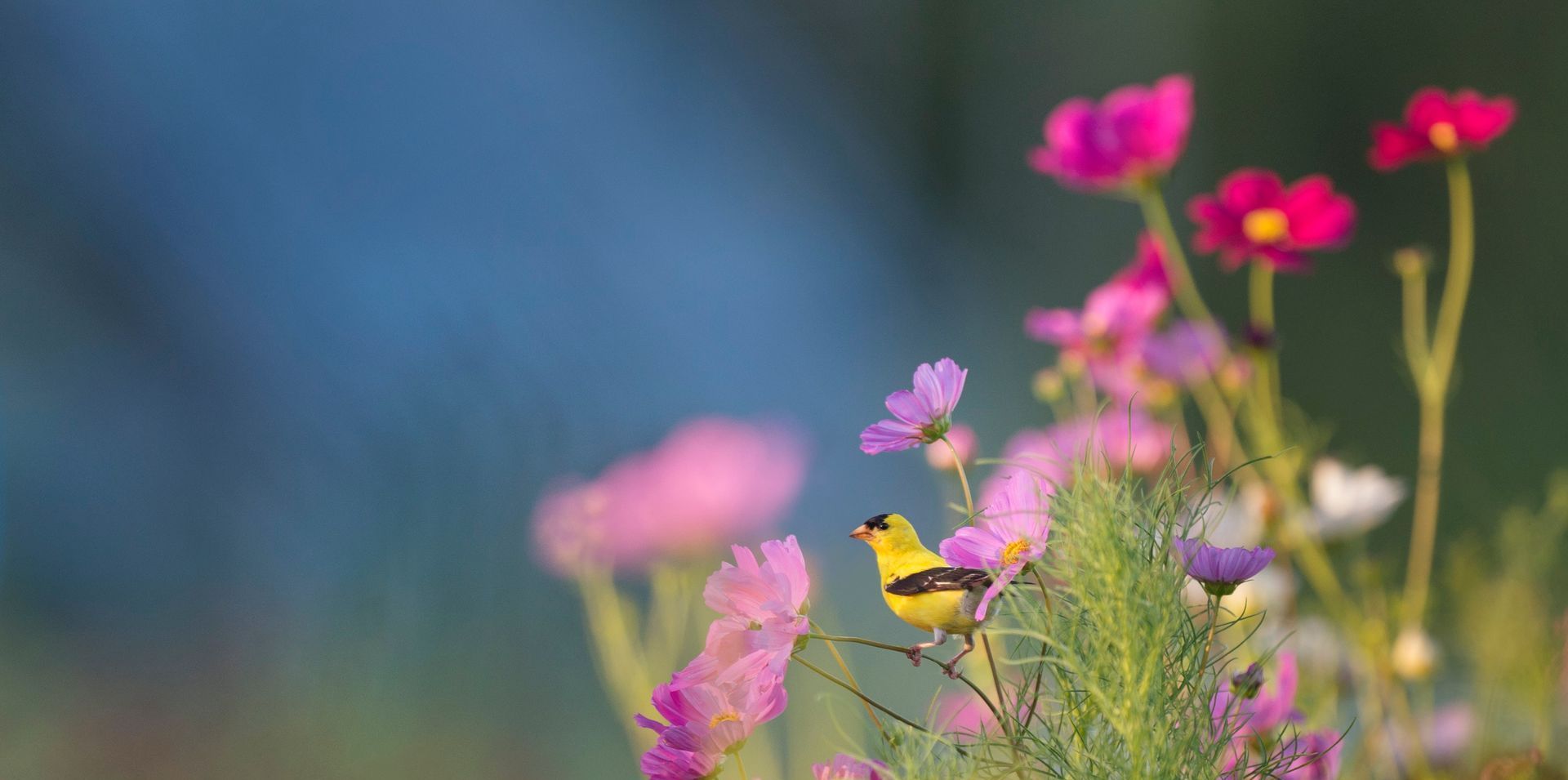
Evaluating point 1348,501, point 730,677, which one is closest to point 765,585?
point 730,677

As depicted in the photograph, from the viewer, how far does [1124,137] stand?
1.95 ft

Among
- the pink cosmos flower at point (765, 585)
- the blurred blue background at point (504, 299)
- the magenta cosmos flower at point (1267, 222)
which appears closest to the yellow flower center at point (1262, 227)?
the magenta cosmos flower at point (1267, 222)

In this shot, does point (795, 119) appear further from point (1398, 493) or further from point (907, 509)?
point (1398, 493)

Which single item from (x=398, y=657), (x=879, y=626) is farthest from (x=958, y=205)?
(x=398, y=657)

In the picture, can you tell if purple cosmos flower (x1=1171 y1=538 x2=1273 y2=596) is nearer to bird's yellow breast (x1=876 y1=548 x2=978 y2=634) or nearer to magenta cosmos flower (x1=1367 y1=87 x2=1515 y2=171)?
bird's yellow breast (x1=876 y1=548 x2=978 y2=634)

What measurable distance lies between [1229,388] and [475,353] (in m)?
0.80

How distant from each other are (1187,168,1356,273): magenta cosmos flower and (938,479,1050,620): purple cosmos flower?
0.36m

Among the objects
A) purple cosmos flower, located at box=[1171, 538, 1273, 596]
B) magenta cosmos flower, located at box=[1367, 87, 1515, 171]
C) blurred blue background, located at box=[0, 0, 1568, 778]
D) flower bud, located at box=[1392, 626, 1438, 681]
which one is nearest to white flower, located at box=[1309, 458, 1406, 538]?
flower bud, located at box=[1392, 626, 1438, 681]

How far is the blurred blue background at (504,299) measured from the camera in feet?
3.87

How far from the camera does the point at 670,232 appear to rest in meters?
1.92

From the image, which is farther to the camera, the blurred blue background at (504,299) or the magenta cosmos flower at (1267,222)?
the blurred blue background at (504,299)

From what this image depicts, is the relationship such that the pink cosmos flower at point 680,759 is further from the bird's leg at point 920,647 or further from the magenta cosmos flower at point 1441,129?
the magenta cosmos flower at point 1441,129

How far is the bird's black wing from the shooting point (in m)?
0.23

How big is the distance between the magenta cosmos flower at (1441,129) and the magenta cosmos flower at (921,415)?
447mm
